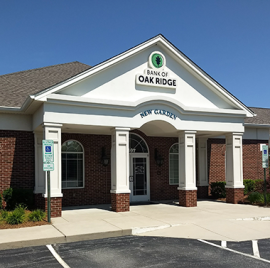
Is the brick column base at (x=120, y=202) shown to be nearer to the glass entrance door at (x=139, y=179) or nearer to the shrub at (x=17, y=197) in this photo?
the shrub at (x=17, y=197)

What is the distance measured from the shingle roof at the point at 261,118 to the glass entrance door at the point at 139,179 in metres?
7.37

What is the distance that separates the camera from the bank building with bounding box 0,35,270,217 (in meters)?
14.0

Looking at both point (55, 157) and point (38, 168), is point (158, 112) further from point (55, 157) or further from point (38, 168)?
point (38, 168)

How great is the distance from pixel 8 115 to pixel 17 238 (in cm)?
741

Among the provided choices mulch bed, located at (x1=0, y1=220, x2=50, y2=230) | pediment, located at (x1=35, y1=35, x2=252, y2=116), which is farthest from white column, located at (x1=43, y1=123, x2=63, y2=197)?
mulch bed, located at (x1=0, y1=220, x2=50, y2=230)

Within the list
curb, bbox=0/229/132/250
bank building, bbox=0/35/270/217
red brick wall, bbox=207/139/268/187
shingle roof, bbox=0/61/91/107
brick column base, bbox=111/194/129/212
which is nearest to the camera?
curb, bbox=0/229/132/250

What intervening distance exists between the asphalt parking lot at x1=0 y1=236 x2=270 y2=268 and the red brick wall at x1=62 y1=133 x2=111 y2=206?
7.13 meters

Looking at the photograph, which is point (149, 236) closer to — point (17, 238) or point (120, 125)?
point (17, 238)

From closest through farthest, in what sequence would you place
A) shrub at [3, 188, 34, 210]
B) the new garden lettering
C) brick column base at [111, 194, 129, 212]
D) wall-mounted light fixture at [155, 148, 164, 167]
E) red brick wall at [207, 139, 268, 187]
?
brick column base at [111, 194, 129, 212] < shrub at [3, 188, 34, 210] < the new garden lettering < wall-mounted light fixture at [155, 148, 164, 167] < red brick wall at [207, 139, 268, 187]

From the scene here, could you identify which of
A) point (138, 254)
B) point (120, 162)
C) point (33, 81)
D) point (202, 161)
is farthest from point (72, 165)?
point (138, 254)

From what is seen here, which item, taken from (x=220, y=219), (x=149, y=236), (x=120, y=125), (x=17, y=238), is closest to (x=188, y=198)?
(x=220, y=219)

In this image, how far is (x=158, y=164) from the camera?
1886cm

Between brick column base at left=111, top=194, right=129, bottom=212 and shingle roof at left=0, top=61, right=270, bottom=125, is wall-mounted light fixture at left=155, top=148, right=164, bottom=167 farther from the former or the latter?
shingle roof at left=0, top=61, right=270, bottom=125

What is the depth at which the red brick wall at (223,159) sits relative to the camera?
20531 millimetres
